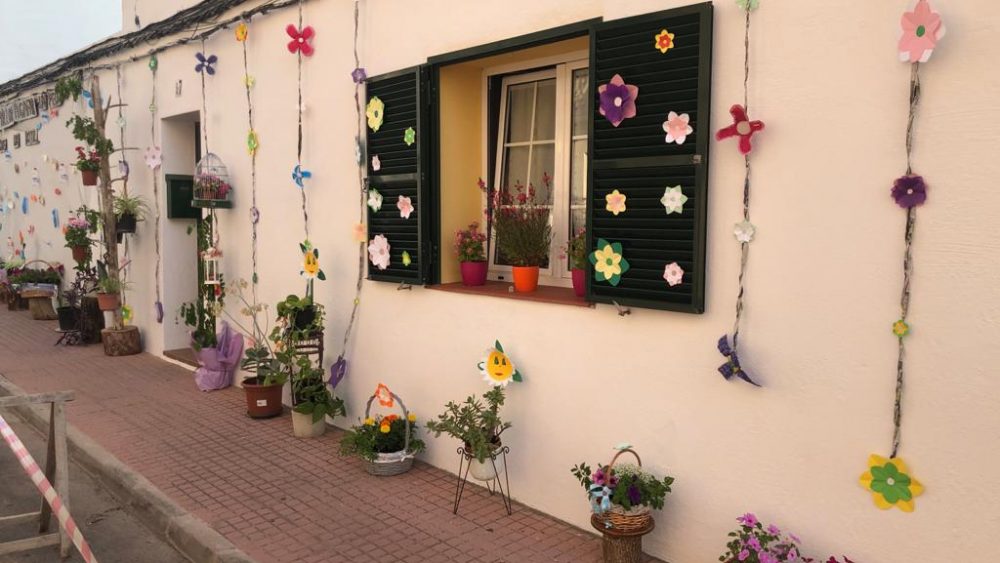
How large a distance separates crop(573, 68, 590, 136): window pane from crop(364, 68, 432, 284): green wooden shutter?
3.55ft

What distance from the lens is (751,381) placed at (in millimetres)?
3461

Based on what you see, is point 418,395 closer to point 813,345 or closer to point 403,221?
point 403,221

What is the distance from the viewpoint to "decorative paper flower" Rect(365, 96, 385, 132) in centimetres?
552

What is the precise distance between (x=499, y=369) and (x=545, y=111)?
1.84 meters

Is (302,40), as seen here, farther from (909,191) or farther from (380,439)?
(909,191)

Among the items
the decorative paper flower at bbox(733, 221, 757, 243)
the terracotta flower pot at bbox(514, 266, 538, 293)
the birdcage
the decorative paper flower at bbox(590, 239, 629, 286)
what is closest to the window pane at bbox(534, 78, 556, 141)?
the terracotta flower pot at bbox(514, 266, 538, 293)

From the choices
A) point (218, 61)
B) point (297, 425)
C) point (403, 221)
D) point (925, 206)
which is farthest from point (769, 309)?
point (218, 61)

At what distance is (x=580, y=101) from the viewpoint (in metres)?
4.84

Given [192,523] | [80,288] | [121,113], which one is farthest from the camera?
[80,288]

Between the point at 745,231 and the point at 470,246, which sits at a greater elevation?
the point at 745,231

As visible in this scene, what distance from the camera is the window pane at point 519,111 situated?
17.2ft

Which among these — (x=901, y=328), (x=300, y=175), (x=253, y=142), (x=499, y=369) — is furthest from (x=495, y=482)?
(x=253, y=142)

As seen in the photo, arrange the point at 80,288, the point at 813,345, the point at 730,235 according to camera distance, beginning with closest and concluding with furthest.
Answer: the point at 813,345
the point at 730,235
the point at 80,288

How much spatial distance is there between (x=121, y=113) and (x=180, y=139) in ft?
4.39
